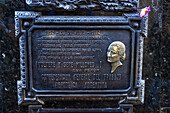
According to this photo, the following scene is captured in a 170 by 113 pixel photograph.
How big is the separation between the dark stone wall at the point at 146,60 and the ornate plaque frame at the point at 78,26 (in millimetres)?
123

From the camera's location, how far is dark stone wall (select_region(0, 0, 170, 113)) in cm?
237

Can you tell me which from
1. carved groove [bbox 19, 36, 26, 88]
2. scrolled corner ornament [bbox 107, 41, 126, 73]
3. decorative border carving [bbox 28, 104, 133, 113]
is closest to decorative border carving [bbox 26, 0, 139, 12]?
scrolled corner ornament [bbox 107, 41, 126, 73]

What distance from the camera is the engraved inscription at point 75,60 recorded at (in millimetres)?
2322

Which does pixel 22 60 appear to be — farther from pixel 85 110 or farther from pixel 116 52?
pixel 116 52

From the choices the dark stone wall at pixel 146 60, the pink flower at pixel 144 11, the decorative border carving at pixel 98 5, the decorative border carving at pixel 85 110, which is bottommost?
the decorative border carving at pixel 85 110

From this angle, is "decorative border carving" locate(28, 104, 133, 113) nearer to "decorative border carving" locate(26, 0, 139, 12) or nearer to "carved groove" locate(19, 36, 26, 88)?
"carved groove" locate(19, 36, 26, 88)

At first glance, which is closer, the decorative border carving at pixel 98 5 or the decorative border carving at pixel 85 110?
the decorative border carving at pixel 98 5

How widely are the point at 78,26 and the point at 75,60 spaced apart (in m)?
0.51

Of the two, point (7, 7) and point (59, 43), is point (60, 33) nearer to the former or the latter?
point (59, 43)

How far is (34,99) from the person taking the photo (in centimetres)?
244

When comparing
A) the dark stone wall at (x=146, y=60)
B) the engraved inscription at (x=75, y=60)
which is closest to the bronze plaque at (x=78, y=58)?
the engraved inscription at (x=75, y=60)

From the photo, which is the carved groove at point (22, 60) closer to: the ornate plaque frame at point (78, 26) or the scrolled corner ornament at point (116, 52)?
the ornate plaque frame at point (78, 26)

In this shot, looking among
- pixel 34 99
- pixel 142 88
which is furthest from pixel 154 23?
pixel 34 99

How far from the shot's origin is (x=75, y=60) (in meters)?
2.38
